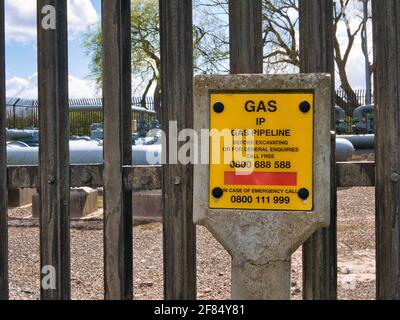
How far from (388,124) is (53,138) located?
1.48 meters

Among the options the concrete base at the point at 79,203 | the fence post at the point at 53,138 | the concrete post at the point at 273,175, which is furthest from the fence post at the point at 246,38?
the concrete base at the point at 79,203

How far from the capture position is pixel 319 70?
230 cm

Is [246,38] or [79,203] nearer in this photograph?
[246,38]

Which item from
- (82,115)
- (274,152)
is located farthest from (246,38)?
(82,115)

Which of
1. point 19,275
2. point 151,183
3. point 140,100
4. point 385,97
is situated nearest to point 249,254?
point 151,183

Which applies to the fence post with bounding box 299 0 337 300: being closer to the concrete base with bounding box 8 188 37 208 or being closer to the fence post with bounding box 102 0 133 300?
the fence post with bounding box 102 0 133 300

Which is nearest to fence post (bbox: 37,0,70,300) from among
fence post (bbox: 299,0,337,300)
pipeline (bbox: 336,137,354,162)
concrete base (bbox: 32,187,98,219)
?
fence post (bbox: 299,0,337,300)

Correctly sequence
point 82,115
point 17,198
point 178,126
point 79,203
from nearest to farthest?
point 178,126 → point 79,203 → point 17,198 → point 82,115

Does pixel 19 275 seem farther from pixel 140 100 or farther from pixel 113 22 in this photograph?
pixel 140 100

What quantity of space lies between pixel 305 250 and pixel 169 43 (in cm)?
109

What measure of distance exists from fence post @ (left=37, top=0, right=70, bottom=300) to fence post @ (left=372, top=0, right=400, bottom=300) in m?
1.39

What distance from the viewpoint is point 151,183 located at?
2.48 m

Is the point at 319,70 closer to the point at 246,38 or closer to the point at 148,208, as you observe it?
the point at 246,38

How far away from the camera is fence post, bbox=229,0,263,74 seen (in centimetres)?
233
